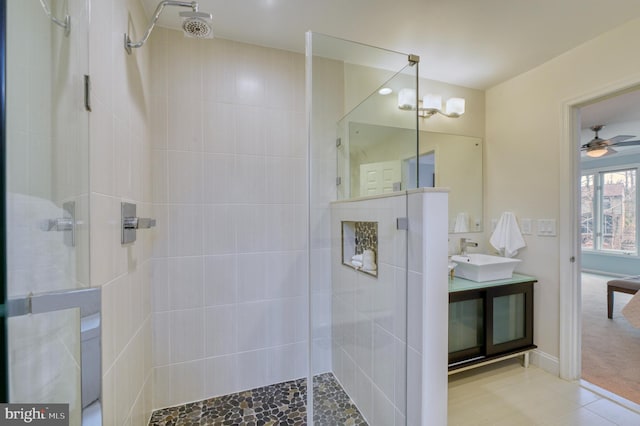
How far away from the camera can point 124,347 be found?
121 centimetres

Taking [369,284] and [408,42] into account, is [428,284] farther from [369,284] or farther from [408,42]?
[408,42]

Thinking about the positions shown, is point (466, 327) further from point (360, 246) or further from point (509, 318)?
point (360, 246)

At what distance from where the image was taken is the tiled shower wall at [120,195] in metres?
0.98

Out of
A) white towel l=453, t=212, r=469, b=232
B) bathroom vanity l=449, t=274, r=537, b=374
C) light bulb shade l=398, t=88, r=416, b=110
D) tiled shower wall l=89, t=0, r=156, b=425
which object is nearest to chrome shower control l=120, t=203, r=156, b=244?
tiled shower wall l=89, t=0, r=156, b=425

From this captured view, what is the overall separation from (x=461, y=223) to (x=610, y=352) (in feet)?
5.88

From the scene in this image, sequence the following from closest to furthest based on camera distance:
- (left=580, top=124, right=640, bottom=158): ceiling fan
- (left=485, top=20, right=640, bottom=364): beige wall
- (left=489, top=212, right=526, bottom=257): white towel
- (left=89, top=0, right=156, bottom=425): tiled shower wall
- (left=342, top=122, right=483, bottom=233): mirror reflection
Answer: (left=89, top=0, right=156, bottom=425): tiled shower wall → (left=342, top=122, right=483, bottom=233): mirror reflection → (left=485, top=20, right=640, bottom=364): beige wall → (left=489, top=212, right=526, bottom=257): white towel → (left=580, top=124, right=640, bottom=158): ceiling fan

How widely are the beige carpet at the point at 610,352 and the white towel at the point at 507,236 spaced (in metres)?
1.06

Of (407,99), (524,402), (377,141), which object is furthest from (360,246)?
(524,402)

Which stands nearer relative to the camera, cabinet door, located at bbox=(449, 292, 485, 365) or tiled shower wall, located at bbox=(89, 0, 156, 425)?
tiled shower wall, located at bbox=(89, 0, 156, 425)

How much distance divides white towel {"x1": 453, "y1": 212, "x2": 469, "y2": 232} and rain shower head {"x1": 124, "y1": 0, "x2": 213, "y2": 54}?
2.42 metres

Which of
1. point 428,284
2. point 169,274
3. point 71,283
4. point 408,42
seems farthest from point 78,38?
point 408,42

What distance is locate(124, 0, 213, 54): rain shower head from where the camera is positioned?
3.99ft

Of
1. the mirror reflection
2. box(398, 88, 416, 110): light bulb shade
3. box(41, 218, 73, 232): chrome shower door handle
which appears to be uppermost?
box(398, 88, 416, 110): light bulb shade

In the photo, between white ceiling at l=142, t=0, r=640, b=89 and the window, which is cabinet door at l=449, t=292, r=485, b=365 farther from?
the window
